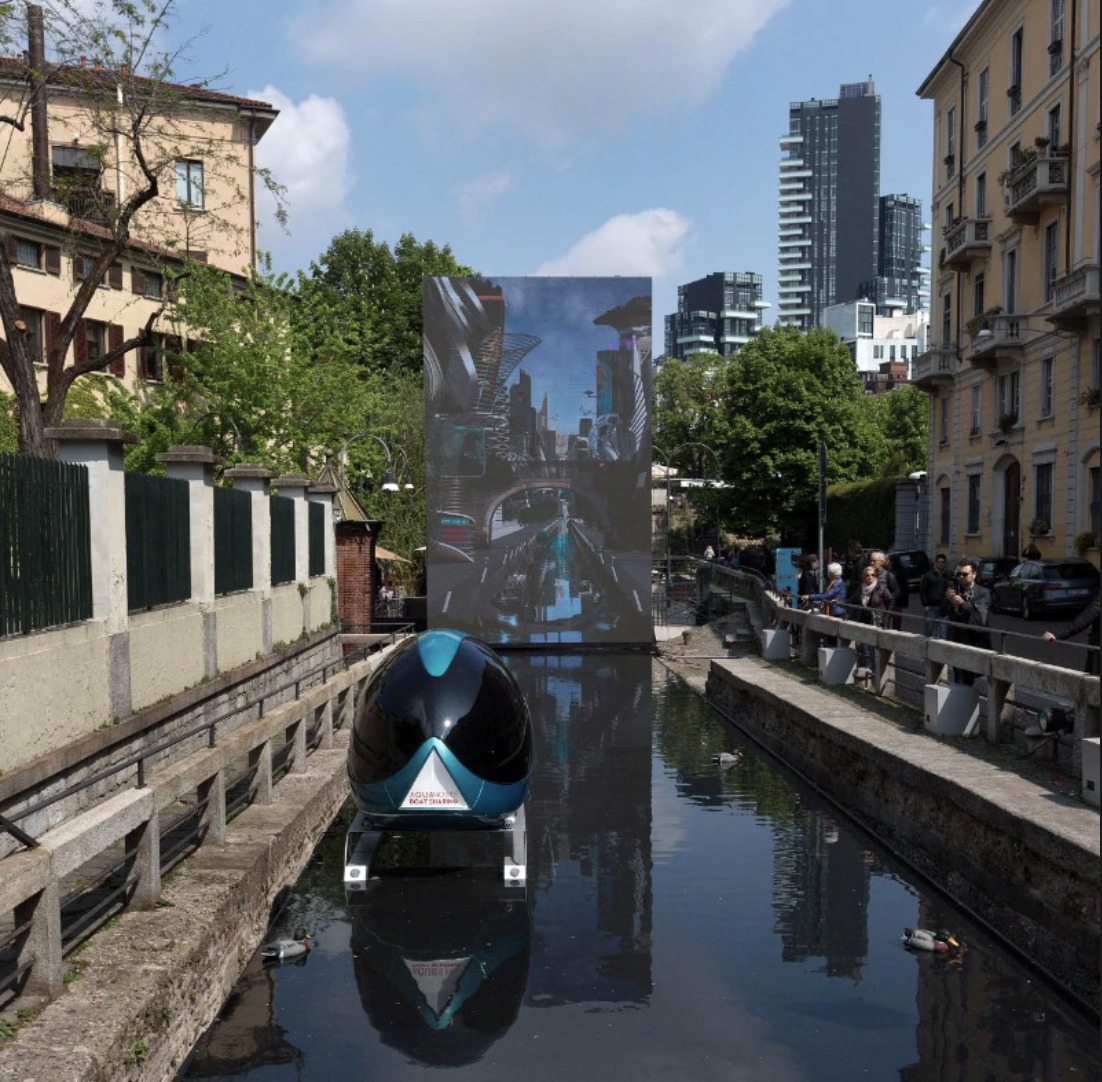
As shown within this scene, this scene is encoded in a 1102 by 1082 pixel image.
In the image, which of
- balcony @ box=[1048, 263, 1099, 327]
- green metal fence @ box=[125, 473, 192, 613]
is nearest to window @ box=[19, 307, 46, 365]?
green metal fence @ box=[125, 473, 192, 613]

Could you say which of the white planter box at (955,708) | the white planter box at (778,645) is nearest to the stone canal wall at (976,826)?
the white planter box at (955,708)

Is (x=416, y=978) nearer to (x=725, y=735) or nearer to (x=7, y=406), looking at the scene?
(x=725, y=735)

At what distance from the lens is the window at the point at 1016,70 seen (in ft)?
122

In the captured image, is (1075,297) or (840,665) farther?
(1075,297)

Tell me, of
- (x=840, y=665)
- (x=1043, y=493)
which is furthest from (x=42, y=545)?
(x=1043, y=493)

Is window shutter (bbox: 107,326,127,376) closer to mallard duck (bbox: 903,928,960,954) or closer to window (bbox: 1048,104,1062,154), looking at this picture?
window (bbox: 1048,104,1062,154)

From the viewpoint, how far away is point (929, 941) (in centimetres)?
898

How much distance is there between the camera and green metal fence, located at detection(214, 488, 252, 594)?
50.6 ft

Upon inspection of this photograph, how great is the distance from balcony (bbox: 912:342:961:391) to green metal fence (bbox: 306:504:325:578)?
1053 inches

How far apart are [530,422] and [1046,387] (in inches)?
607

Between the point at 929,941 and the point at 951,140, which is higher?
the point at 951,140

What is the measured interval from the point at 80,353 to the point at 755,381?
28418 millimetres

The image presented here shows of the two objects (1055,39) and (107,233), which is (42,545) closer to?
(107,233)

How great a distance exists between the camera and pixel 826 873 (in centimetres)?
1117
